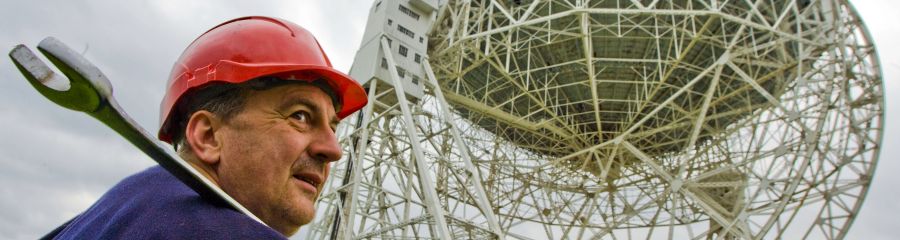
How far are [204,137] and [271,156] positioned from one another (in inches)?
5.4

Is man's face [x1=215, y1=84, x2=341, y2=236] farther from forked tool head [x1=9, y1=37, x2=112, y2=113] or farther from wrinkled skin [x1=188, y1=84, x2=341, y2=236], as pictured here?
forked tool head [x1=9, y1=37, x2=112, y2=113]

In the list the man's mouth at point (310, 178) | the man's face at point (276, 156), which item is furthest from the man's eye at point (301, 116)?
the man's mouth at point (310, 178)

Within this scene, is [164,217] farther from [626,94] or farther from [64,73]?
[626,94]

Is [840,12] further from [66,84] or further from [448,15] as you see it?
[66,84]

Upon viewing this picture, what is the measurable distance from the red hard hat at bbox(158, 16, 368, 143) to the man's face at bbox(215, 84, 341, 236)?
53 mm

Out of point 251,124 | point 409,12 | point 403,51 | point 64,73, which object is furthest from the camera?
point 409,12

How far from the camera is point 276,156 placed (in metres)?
1.21

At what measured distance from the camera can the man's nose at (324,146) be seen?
1.29 m

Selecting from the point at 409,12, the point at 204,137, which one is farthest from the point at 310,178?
the point at 409,12

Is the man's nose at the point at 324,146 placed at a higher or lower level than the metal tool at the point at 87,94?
higher

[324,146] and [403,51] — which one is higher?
[403,51]

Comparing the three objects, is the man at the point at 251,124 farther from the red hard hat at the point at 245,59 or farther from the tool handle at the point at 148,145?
the tool handle at the point at 148,145

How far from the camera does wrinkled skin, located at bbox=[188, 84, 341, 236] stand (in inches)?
46.5

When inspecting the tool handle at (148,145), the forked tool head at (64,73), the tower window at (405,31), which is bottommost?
the tool handle at (148,145)
